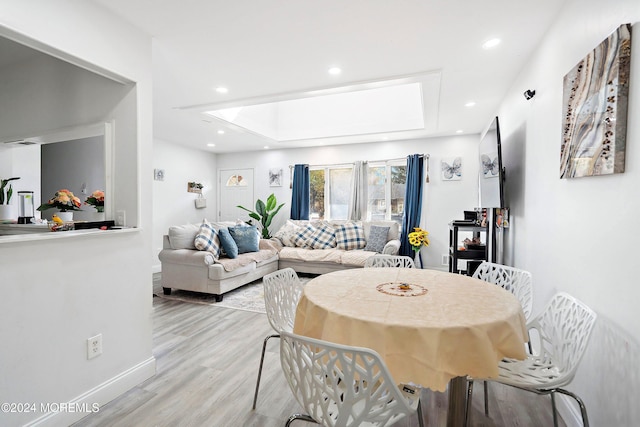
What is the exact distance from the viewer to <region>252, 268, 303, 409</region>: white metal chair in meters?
1.79

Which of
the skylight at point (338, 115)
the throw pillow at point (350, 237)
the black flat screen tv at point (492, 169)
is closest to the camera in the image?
the black flat screen tv at point (492, 169)

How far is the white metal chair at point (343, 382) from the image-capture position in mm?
892

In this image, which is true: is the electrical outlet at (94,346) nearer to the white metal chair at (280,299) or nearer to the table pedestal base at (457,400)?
the white metal chair at (280,299)

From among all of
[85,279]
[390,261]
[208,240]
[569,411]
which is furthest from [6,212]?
[569,411]

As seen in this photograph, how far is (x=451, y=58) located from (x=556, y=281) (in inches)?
74.2

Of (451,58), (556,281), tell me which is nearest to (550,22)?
(451,58)

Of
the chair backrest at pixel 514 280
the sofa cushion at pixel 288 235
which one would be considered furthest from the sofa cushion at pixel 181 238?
the chair backrest at pixel 514 280

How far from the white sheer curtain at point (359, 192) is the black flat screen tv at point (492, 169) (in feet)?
8.84

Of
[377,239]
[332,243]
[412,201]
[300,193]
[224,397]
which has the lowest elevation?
[224,397]

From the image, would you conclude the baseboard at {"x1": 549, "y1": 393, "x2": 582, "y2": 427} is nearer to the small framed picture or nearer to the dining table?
the dining table

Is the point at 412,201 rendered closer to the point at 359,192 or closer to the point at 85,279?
the point at 359,192

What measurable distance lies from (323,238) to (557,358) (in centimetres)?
417

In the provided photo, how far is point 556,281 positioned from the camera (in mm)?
1838

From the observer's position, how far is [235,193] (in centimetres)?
683
